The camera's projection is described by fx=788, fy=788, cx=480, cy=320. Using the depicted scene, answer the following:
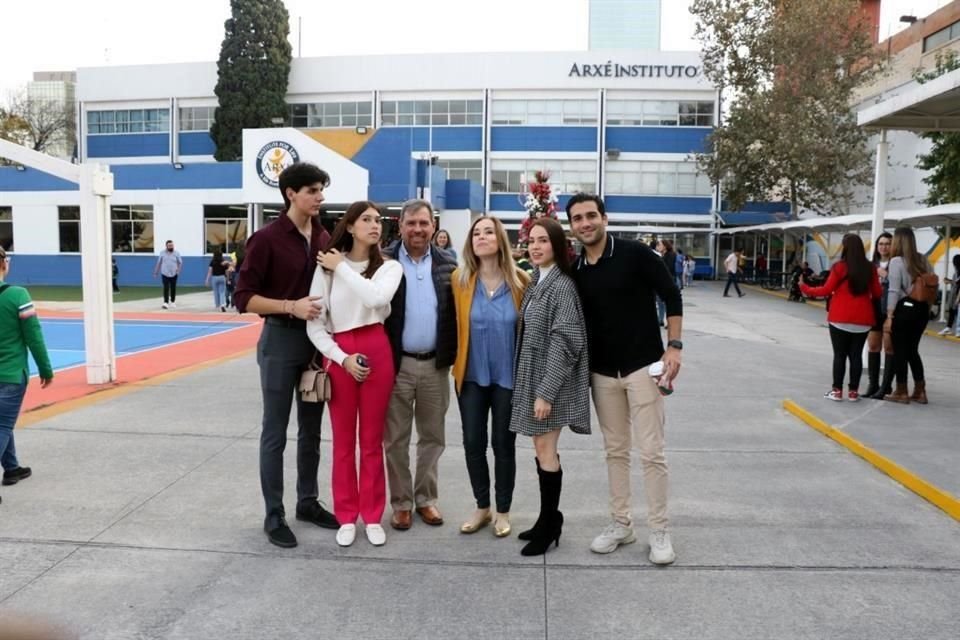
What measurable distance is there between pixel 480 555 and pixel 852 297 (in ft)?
17.3

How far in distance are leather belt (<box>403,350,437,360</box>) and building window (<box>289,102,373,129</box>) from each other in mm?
42095

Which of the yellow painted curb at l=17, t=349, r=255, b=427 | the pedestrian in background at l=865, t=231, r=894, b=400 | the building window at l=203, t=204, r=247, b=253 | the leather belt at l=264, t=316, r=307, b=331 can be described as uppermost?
the building window at l=203, t=204, r=247, b=253

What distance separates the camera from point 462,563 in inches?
154

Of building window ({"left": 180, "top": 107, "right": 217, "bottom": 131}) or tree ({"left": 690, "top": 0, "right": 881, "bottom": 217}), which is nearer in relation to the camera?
tree ({"left": 690, "top": 0, "right": 881, "bottom": 217})

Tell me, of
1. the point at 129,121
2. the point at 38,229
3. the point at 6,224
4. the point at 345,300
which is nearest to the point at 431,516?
the point at 345,300

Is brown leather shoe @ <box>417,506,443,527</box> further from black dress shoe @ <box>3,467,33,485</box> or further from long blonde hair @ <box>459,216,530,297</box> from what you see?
black dress shoe @ <box>3,467,33,485</box>

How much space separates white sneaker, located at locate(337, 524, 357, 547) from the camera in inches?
161

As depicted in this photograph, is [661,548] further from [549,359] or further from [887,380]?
[887,380]

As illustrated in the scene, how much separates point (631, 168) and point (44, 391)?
124 feet

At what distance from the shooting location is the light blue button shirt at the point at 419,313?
4.16 m

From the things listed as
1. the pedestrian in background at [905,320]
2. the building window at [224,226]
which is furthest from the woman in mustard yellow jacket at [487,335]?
the building window at [224,226]

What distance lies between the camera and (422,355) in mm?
4207

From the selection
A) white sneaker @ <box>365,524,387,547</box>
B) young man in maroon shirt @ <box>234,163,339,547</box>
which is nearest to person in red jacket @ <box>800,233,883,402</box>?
white sneaker @ <box>365,524,387,547</box>

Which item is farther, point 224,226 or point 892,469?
point 224,226
